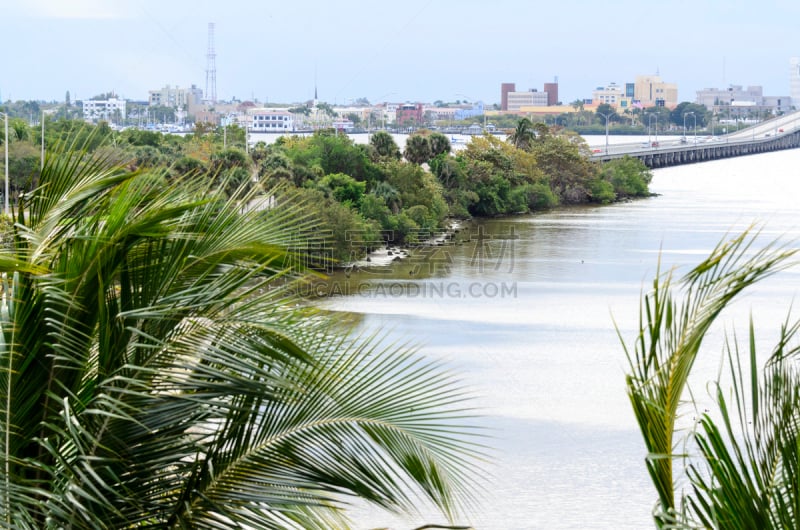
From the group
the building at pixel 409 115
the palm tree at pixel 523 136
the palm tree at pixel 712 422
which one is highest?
the building at pixel 409 115

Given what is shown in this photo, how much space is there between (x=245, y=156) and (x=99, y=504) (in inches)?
1858

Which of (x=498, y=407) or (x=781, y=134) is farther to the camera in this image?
(x=781, y=134)

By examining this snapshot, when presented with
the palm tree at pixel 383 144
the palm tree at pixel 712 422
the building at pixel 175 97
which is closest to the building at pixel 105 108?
the building at pixel 175 97

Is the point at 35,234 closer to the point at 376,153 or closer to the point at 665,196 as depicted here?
the point at 376,153

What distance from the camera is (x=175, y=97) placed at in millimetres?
145500

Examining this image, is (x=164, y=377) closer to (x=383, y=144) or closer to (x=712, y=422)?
(x=712, y=422)

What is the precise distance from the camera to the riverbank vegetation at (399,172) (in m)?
42.2

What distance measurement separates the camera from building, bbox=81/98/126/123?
4724 inches

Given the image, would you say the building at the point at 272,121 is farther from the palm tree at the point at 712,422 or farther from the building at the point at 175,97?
the palm tree at the point at 712,422

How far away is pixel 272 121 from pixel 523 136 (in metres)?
72.7

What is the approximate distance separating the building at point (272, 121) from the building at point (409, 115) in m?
33.8

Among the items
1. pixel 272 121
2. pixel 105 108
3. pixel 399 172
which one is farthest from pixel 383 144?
pixel 272 121

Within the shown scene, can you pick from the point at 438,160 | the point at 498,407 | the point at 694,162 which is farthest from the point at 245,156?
the point at 694,162

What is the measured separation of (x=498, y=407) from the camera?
2169 centimetres
